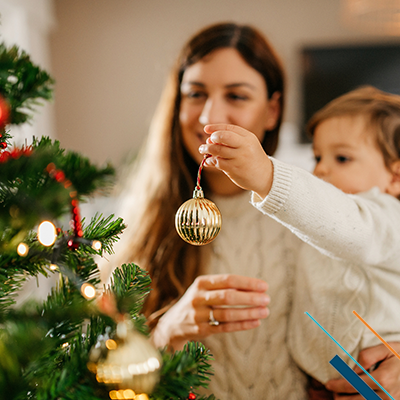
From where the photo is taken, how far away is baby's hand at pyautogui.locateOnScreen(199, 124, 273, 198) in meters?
0.38

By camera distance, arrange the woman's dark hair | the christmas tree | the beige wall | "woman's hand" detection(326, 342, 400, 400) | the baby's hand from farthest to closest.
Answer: the beige wall, the woman's dark hair, "woman's hand" detection(326, 342, 400, 400), the baby's hand, the christmas tree

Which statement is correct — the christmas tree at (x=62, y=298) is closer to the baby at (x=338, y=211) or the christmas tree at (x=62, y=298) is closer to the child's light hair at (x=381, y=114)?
the baby at (x=338, y=211)

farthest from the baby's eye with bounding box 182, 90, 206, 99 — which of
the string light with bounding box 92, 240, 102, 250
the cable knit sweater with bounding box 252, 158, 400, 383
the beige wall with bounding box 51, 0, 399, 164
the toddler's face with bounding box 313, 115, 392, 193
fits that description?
the beige wall with bounding box 51, 0, 399, 164

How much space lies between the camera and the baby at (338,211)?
1.41 feet

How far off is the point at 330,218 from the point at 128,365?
307 mm

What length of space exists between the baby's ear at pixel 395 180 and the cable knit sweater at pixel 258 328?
0.21 metres

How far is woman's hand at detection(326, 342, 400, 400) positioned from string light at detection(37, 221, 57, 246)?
0.49 meters

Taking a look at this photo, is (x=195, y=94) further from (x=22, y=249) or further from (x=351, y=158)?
(x=22, y=249)

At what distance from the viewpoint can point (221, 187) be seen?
85cm

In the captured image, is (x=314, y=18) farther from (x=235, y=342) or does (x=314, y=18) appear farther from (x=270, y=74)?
(x=235, y=342)

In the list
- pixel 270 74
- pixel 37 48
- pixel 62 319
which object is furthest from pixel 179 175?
pixel 37 48

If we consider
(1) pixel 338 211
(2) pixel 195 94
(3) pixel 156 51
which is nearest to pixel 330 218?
(1) pixel 338 211

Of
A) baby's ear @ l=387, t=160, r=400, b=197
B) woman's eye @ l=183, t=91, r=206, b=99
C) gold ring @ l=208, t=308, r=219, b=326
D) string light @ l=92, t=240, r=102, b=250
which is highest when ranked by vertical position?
woman's eye @ l=183, t=91, r=206, b=99

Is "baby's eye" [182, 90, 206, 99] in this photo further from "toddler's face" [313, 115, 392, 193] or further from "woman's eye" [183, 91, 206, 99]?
"toddler's face" [313, 115, 392, 193]
